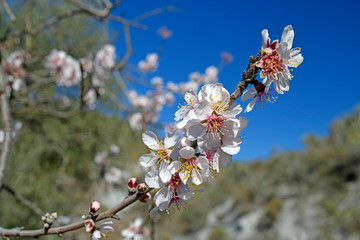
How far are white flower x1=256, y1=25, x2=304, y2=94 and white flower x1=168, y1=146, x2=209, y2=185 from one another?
0.28m

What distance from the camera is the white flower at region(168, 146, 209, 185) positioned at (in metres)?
0.72

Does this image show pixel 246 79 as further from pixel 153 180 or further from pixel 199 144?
pixel 153 180

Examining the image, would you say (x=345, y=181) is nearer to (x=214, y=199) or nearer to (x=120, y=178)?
(x=214, y=199)

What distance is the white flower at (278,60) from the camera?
2.40 ft

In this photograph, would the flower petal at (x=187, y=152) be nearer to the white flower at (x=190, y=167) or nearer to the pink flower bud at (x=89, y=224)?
the white flower at (x=190, y=167)

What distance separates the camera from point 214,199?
724 centimetres

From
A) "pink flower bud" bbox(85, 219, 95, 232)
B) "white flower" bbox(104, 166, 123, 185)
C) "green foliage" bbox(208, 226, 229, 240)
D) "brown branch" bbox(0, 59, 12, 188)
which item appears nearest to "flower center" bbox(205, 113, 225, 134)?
"pink flower bud" bbox(85, 219, 95, 232)

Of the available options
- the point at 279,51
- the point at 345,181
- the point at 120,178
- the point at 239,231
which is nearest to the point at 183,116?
the point at 279,51

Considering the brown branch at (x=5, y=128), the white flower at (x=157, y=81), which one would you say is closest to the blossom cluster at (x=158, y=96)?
the white flower at (x=157, y=81)

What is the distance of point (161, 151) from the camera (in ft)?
2.76

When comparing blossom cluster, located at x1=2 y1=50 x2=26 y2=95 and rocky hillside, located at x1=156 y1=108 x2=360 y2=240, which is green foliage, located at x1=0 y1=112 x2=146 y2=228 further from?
rocky hillside, located at x1=156 y1=108 x2=360 y2=240

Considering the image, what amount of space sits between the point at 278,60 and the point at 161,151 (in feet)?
1.44

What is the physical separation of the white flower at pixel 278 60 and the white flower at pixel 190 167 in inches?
11.2

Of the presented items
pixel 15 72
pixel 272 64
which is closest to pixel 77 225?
pixel 272 64
